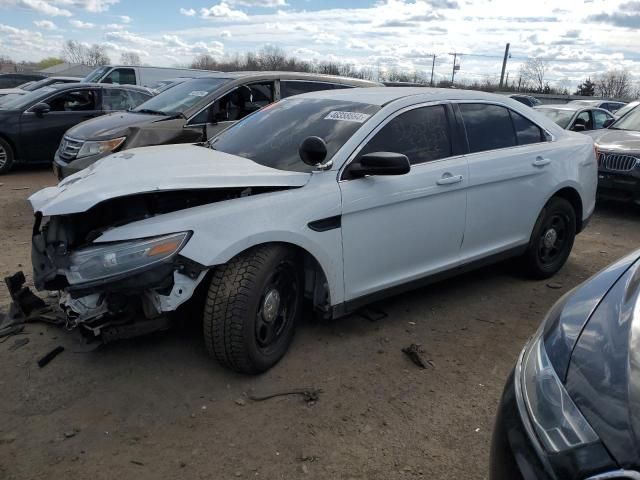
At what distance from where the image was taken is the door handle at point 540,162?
4602mm

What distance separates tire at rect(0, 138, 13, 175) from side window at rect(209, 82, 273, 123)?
479 cm

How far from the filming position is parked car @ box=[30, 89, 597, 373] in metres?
2.96

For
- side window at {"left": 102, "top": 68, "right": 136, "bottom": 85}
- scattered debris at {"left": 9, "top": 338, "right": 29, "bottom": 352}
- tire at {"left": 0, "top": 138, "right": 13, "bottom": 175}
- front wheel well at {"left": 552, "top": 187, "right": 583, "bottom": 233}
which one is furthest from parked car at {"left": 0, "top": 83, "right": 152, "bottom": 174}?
front wheel well at {"left": 552, "top": 187, "right": 583, "bottom": 233}

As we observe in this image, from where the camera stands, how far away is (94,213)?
3.21 m

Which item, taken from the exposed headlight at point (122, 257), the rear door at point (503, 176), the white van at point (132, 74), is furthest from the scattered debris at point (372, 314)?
the white van at point (132, 74)

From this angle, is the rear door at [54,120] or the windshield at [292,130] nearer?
the windshield at [292,130]

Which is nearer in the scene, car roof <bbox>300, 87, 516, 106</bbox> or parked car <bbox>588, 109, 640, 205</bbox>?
car roof <bbox>300, 87, 516, 106</bbox>

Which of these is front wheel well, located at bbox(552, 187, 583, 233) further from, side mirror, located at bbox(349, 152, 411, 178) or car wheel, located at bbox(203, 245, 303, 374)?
car wheel, located at bbox(203, 245, 303, 374)

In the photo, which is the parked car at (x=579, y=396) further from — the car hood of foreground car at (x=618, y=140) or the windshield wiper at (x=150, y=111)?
the car hood of foreground car at (x=618, y=140)

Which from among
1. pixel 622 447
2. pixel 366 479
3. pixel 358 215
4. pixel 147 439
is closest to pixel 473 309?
pixel 358 215

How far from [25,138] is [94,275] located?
8014 mm

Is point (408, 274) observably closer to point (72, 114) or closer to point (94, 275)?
point (94, 275)

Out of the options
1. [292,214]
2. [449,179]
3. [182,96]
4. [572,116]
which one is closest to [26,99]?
[182,96]

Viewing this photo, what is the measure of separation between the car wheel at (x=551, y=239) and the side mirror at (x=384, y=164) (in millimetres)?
1975
